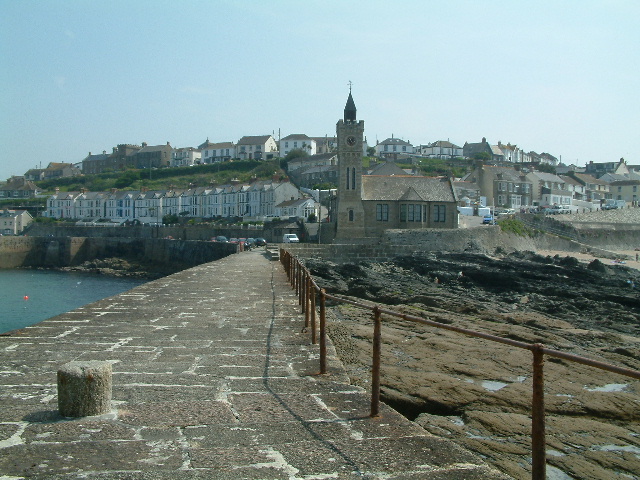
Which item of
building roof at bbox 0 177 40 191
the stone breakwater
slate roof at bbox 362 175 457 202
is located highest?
building roof at bbox 0 177 40 191

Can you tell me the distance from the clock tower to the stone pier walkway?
39.3 meters

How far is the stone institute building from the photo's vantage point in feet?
156

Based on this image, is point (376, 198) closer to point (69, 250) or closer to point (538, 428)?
point (69, 250)

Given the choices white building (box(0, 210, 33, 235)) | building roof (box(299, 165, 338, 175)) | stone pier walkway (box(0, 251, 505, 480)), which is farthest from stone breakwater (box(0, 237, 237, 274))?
stone pier walkway (box(0, 251, 505, 480))

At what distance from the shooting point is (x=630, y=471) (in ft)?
19.5

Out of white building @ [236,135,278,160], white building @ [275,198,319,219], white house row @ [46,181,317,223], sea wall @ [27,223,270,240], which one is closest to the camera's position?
sea wall @ [27,223,270,240]

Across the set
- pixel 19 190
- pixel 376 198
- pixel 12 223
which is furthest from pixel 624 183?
pixel 19 190

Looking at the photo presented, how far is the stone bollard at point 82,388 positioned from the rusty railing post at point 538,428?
2.96 meters

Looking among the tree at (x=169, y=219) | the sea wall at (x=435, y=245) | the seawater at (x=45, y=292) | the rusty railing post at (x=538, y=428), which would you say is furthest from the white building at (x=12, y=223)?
the rusty railing post at (x=538, y=428)

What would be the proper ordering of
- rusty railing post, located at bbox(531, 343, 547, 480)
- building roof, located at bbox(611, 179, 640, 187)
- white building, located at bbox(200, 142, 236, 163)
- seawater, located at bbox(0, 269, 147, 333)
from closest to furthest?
rusty railing post, located at bbox(531, 343, 547, 480) < seawater, located at bbox(0, 269, 147, 333) < building roof, located at bbox(611, 179, 640, 187) < white building, located at bbox(200, 142, 236, 163)

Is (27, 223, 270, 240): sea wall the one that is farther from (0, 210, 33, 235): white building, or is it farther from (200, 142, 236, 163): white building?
(200, 142, 236, 163): white building

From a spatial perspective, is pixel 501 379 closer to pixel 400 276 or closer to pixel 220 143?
pixel 400 276

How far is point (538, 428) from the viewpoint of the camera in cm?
338

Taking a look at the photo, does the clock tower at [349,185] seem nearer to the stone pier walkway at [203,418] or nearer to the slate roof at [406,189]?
the slate roof at [406,189]
